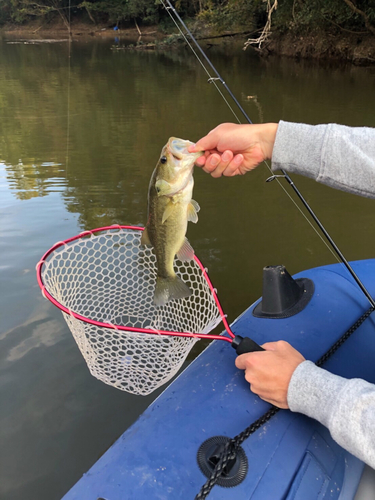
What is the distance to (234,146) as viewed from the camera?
1.90m

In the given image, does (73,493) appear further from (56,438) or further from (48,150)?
(48,150)

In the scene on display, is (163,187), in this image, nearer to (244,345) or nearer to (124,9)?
(244,345)

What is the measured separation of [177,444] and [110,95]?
13.5m

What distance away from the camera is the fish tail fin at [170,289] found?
211 centimetres

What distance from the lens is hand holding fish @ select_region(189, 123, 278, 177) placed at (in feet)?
6.09

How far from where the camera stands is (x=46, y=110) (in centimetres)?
1127

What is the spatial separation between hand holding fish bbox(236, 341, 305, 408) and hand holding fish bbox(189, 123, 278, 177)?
894 millimetres

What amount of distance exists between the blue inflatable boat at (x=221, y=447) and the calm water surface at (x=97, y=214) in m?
1.13

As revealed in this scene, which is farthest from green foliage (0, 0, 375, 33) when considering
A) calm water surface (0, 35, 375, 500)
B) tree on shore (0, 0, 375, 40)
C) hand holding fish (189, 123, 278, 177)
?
hand holding fish (189, 123, 278, 177)

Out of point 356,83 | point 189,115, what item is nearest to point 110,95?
point 189,115

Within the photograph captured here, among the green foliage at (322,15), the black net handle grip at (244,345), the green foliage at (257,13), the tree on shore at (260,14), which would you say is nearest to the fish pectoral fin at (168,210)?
the black net handle grip at (244,345)

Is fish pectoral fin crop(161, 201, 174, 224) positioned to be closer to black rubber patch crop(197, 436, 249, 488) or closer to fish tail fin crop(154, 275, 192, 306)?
fish tail fin crop(154, 275, 192, 306)

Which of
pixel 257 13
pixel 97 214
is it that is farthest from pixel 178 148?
pixel 257 13

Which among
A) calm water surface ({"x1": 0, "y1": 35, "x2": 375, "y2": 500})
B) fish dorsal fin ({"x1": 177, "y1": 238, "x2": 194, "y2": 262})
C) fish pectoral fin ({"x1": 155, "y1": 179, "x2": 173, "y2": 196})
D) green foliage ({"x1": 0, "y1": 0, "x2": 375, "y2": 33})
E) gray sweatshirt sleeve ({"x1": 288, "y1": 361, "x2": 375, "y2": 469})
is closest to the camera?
gray sweatshirt sleeve ({"x1": 288, "y1": 361, "x2": 375, "y2": 469})
